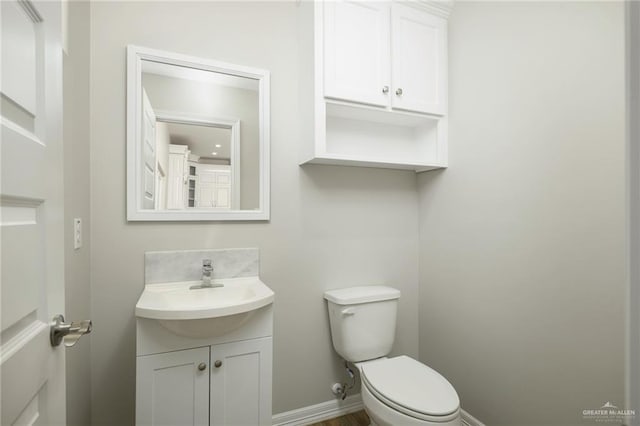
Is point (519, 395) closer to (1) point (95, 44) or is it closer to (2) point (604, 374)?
(2) point (604, 374)

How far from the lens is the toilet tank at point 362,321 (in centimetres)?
162

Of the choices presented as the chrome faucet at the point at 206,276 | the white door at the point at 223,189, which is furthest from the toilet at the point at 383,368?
the white door at the point at 223,189

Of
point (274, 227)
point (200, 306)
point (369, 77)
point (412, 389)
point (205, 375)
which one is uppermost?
point (369, 77)

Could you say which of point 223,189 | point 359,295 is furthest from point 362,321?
point 223,189

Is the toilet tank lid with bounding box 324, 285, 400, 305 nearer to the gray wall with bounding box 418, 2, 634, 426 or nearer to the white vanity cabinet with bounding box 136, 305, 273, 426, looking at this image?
the gray wall with bounding box 418, 2, 634, 426

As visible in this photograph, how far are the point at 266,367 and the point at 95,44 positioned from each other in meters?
1.63

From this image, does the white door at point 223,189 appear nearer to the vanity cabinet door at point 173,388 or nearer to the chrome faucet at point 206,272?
the chrome faucet at point 206,272

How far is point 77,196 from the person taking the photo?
1156 millimetres

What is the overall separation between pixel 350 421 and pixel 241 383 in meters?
0.88

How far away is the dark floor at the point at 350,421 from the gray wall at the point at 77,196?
3.92 feet

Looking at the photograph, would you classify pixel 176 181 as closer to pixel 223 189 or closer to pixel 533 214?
pixel 223 189

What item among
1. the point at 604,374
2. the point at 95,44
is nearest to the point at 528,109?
the point at 604,374

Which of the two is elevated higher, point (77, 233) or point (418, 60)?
point (418, 60)

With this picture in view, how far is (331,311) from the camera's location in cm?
170
